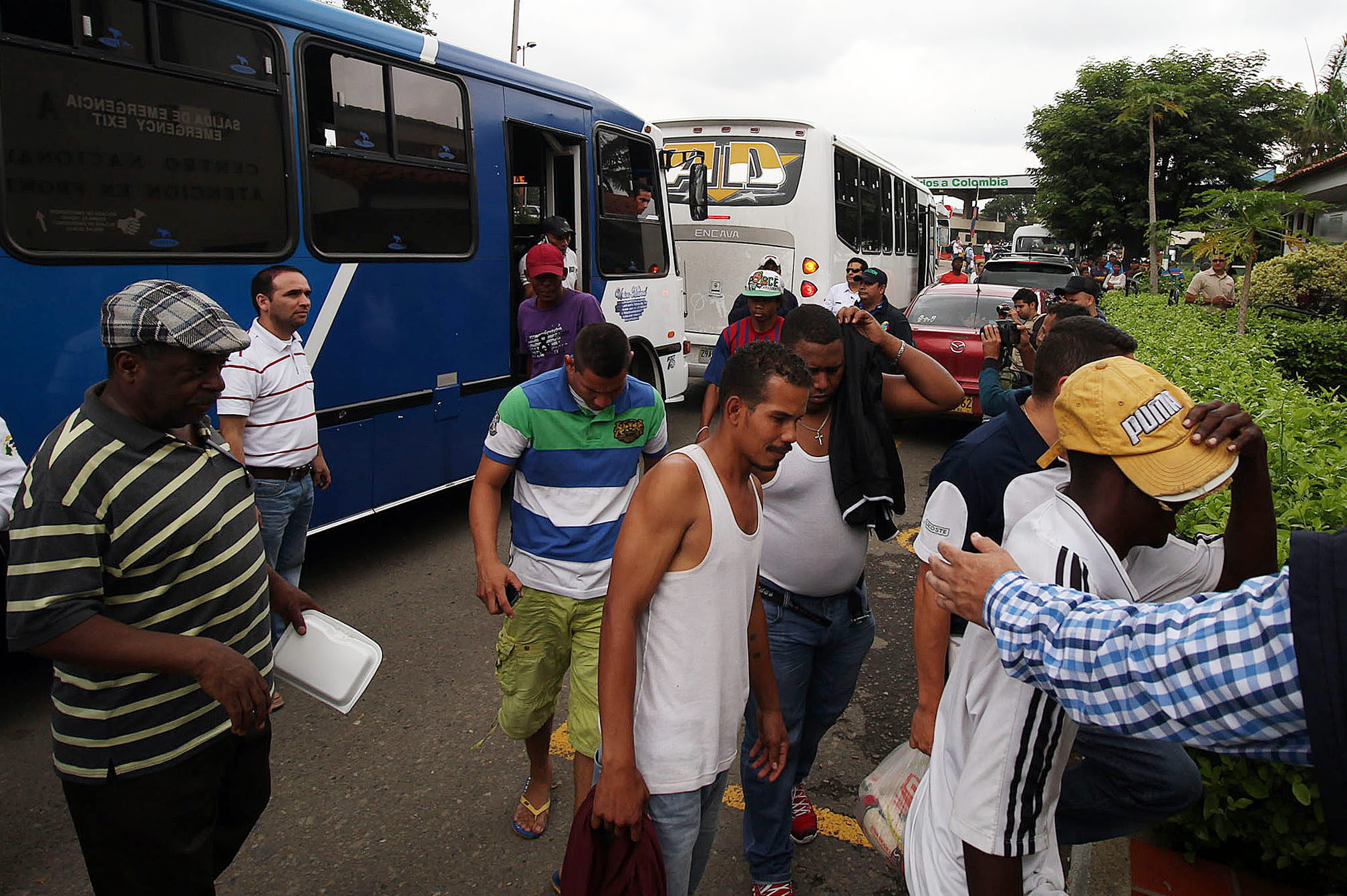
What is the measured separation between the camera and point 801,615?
2713mm

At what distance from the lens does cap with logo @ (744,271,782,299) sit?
5.10 meters

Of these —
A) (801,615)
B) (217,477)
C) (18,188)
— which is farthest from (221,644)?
(18,188)

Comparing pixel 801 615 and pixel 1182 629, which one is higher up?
pixel 1182 629

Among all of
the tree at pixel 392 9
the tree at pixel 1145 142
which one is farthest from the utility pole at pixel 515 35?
the tree at pixel 1145 142

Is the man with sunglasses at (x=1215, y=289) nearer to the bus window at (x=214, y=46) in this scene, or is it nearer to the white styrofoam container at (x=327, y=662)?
the bus window at (x=214, y=46)


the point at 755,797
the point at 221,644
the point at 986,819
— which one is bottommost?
the point at 755,797

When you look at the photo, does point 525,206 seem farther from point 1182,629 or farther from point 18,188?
point 1182,629

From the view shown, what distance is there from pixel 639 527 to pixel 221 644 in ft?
3.10

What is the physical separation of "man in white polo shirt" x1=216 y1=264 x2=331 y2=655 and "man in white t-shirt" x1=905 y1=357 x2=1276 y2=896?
3.11m

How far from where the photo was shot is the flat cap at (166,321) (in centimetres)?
192

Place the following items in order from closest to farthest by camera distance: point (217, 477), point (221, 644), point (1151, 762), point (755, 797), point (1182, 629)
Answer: point (1182, 629), point (221, 644), point (217, 477), point (1151, 762), point (755, 797)

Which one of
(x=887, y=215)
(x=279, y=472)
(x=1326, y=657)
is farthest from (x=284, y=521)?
(x=887, y=215)

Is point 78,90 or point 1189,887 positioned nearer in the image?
point 1189,887

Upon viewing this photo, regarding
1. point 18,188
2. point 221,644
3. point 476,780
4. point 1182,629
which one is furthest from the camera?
point 18,188
